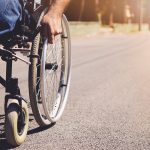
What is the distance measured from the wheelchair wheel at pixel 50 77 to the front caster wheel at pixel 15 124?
9 cm

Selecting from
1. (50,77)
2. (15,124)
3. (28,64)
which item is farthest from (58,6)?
(50,77)

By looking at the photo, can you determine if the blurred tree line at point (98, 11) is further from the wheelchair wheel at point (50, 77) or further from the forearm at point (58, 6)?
the forearm at point (58, 6)

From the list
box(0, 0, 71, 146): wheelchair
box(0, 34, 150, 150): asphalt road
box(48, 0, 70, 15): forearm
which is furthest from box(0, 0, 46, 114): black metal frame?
box(0, 34, 150, 150): asphalt road

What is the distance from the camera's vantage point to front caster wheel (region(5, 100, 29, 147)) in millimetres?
3072

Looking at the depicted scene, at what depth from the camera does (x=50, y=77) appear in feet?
13.0

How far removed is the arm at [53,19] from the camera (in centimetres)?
290

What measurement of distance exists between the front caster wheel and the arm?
543 mm

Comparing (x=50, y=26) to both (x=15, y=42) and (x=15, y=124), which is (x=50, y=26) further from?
(x=15, y=124)

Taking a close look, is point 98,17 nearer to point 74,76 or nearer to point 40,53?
point 74,76

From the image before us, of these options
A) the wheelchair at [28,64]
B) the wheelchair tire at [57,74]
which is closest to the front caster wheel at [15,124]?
the wheelchair at [28,64]

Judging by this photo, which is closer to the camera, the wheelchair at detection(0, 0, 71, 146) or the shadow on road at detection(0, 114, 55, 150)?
the wheelchair at detection(0, 0, 71, 146)

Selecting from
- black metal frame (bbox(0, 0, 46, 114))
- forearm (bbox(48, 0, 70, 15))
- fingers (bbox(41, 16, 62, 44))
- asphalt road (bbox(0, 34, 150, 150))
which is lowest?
asphalt road (bbox(0, 34, 150, 150))

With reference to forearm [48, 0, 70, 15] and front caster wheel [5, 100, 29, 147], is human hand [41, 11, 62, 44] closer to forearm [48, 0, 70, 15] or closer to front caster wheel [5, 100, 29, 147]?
forearm [48, 0, 70, 15]

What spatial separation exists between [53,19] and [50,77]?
1.11 m
